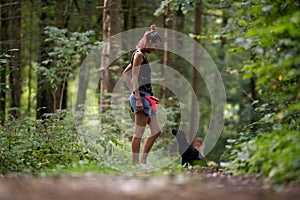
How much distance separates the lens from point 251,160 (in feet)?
18.1

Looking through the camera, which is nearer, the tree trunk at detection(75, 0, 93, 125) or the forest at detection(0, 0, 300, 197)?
the forest at detection(0, 0, 300, 197)

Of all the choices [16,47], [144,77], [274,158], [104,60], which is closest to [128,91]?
[104,60]

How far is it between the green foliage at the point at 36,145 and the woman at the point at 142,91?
106cm

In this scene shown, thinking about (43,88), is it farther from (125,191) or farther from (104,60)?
(125,191)

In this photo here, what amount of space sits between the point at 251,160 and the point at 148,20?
1504 centimetres

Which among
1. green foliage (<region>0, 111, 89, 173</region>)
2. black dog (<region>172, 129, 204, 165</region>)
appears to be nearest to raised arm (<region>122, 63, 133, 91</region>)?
green foliage (<region>0, 111, 89, 173</region>)

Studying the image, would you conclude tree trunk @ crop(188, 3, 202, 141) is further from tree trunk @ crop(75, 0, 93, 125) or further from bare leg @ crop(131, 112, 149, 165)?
bare leg @ crop(131, 112, 149, 165)

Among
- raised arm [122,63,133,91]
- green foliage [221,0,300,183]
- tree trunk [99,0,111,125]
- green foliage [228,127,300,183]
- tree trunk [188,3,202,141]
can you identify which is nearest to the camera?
green foliage [228,127,300,183]

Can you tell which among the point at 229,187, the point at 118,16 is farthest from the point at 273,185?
the point at 118,16

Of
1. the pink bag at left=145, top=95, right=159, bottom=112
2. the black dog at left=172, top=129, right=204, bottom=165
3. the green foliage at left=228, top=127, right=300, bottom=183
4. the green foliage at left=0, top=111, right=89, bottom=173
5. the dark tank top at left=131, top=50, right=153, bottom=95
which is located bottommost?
the black dog at left=172, top=129, right=204, bottom=165

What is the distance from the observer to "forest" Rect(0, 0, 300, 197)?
5707 mm

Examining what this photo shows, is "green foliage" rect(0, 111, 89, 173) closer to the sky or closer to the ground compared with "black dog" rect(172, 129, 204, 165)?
closer to the sky

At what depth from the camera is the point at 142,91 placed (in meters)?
7.61

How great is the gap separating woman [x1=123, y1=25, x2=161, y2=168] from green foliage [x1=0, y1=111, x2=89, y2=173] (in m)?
1.06
